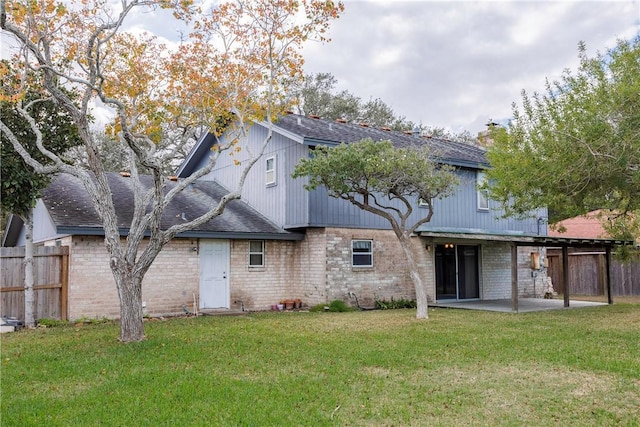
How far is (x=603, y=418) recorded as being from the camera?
5.57 meters

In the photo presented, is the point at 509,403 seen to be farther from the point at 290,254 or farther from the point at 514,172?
the point at 290,254

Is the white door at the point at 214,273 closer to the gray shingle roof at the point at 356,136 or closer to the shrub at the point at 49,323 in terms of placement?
the shrub at the point at 49,323

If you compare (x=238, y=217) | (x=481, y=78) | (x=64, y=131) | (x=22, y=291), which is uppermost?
(x=481, y=78)

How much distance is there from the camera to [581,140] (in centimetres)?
1124

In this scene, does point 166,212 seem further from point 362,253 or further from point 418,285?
point 418,285

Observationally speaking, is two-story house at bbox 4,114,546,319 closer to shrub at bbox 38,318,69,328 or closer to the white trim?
the white trim

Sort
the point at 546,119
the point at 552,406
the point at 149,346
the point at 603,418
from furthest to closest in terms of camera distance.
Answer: the point at 546,119
the point at 149,346
the point at 552,406
the point at 603,418

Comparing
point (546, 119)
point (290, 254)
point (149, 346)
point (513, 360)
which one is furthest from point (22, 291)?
point (546, 119)

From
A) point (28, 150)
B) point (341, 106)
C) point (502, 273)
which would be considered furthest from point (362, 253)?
point (341, 106)

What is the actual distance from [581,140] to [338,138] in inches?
294

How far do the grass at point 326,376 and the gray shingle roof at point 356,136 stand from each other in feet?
21.1

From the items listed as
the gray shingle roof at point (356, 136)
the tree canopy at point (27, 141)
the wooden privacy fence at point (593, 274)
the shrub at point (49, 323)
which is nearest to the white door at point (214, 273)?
the shrub at point (49, 323)

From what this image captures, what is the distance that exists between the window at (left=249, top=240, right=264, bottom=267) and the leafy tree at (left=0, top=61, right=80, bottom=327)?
5863 mm

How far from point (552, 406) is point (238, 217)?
1276cm
